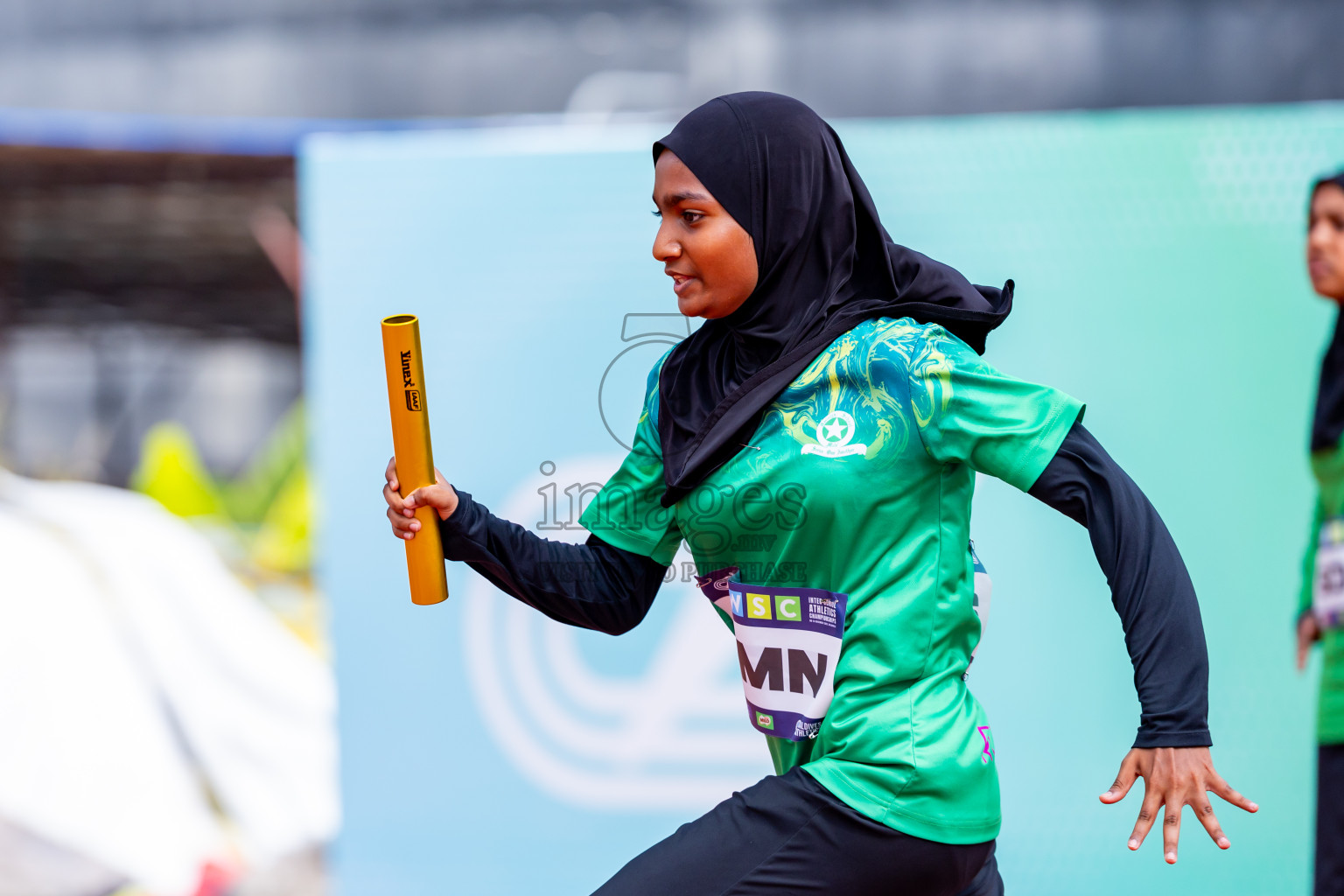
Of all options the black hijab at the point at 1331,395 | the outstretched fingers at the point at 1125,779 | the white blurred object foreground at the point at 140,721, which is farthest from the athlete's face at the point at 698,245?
the white blurred object foreground at the point at 140,721

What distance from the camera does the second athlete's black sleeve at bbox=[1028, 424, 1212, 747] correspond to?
148cm

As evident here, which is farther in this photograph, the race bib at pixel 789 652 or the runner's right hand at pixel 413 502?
the runner's right hand at pixel 413 502

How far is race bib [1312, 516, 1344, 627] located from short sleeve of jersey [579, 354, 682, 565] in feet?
5.77

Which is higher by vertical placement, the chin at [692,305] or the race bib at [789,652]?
the chin at [692,305]

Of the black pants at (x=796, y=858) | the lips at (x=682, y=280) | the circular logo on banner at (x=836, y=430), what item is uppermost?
the lips at (x=682, y=280)

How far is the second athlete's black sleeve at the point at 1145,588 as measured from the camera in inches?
58.2

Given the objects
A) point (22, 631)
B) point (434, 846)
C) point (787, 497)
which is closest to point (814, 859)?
point (787, 497)

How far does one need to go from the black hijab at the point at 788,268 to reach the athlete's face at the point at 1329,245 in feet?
4.94

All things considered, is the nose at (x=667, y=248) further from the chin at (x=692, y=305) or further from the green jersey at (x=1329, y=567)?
the green jersey at (x=1329, y=567)

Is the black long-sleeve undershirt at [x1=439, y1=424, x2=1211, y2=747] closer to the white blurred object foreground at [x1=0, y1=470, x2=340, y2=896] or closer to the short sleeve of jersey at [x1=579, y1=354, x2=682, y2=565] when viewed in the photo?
the short sleeve of jersey at [x1=579, y1=354, x2=682, y2=565]

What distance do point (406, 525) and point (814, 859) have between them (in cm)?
76

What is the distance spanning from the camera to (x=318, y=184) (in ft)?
11.9

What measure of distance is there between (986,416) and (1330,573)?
1739 millimetres

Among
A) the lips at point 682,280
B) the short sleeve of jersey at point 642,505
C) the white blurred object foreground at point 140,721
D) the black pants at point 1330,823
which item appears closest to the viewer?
the lips at point 682,280
